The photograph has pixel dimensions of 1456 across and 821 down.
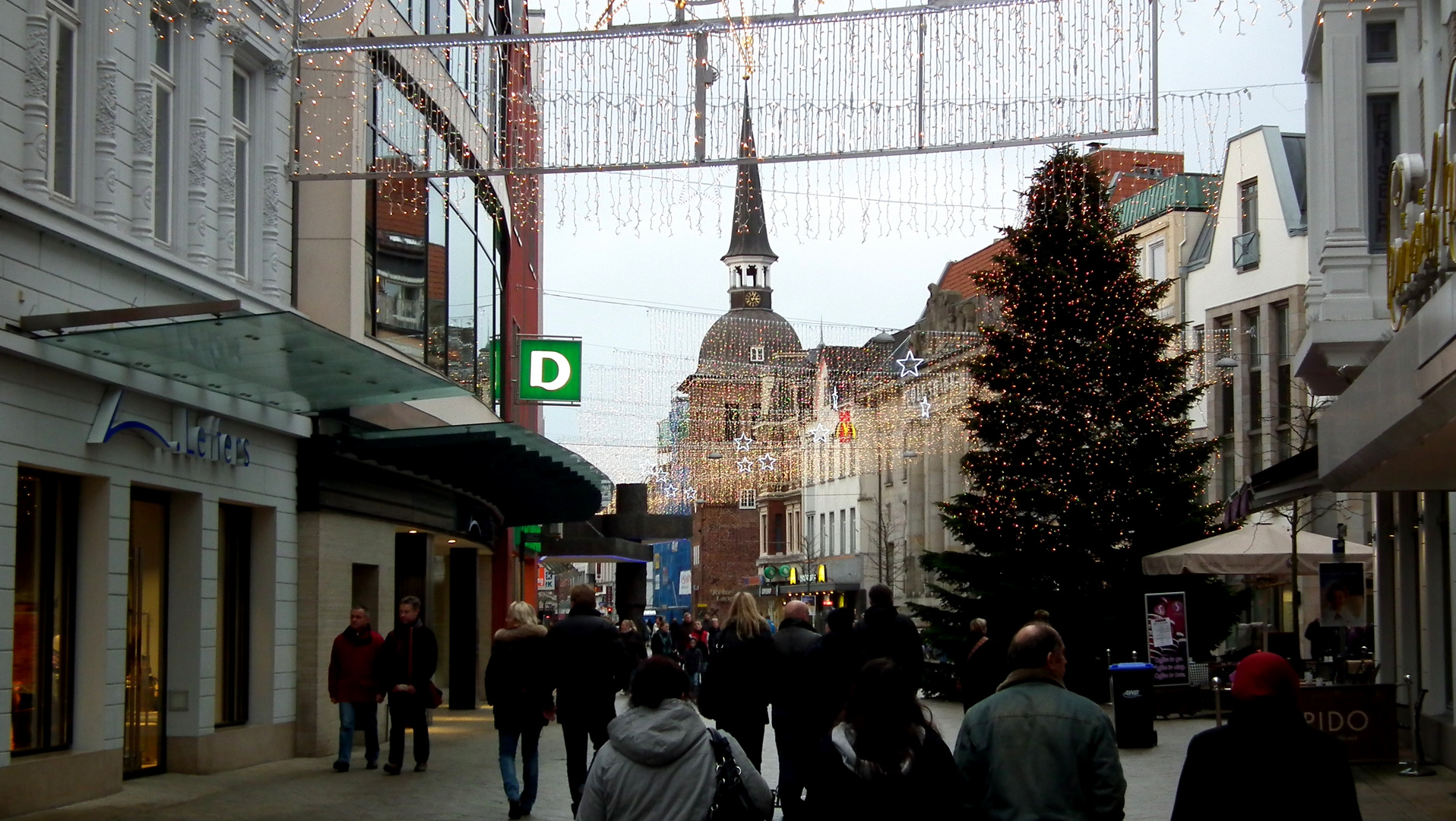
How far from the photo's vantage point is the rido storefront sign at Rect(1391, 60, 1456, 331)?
12.0 meters

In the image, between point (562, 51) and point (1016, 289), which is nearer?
point (562, 51)

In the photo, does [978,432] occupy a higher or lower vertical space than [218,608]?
higher

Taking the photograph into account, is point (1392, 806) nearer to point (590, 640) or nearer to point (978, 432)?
point (590, 640)

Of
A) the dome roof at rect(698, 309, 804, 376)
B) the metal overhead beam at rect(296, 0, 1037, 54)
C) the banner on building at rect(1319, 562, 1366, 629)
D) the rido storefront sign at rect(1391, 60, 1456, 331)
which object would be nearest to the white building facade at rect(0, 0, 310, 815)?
the metal overhead beam at rect(296, 0, 1037, 54)

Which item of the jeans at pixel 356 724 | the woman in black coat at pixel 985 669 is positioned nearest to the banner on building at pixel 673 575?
the jeans at pixel 356 724

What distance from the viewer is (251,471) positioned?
17109mm

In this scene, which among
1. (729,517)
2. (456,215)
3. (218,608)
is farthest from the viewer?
(729,517)

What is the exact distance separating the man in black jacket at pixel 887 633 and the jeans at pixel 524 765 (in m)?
2.59

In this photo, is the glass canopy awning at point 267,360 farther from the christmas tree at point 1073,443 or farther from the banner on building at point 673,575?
the banner on building at point 673,575

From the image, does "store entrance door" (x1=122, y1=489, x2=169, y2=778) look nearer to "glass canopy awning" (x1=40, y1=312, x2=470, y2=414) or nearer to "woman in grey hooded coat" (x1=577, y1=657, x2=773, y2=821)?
"glass canopy awning" (x1=40, y1=312, x2=470, y2=414)

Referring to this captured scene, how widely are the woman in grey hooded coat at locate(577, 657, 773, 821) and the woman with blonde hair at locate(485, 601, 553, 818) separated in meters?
6.60

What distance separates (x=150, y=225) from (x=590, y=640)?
18.4 feet

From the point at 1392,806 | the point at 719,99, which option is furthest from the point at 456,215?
the point at 1392,806

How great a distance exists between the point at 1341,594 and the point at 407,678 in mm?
9736
